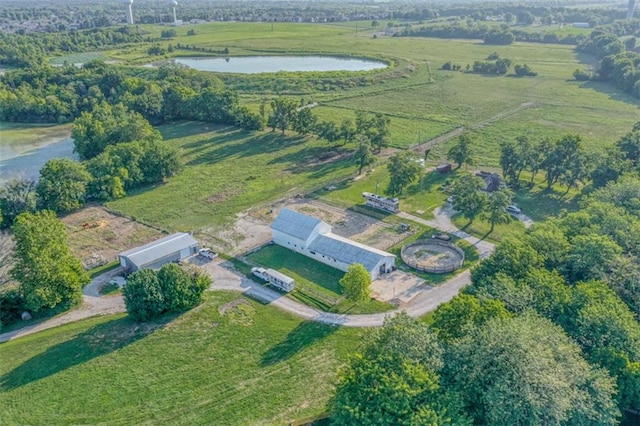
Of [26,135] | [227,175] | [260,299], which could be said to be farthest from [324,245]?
[26,135]

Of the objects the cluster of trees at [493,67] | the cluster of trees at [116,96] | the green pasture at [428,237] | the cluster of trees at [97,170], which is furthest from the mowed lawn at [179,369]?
the cluster of trees at [493,67]

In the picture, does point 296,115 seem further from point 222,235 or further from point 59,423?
point 59,423

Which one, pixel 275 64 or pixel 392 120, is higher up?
pixel 275 64

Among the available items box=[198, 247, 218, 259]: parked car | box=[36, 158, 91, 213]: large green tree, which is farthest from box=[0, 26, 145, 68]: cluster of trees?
box=[198, 247, 218, 259]: parked car

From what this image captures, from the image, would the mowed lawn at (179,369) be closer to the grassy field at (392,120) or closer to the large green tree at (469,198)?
the grassy field at (392,120)

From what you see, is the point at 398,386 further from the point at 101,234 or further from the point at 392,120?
the point at 392,120
